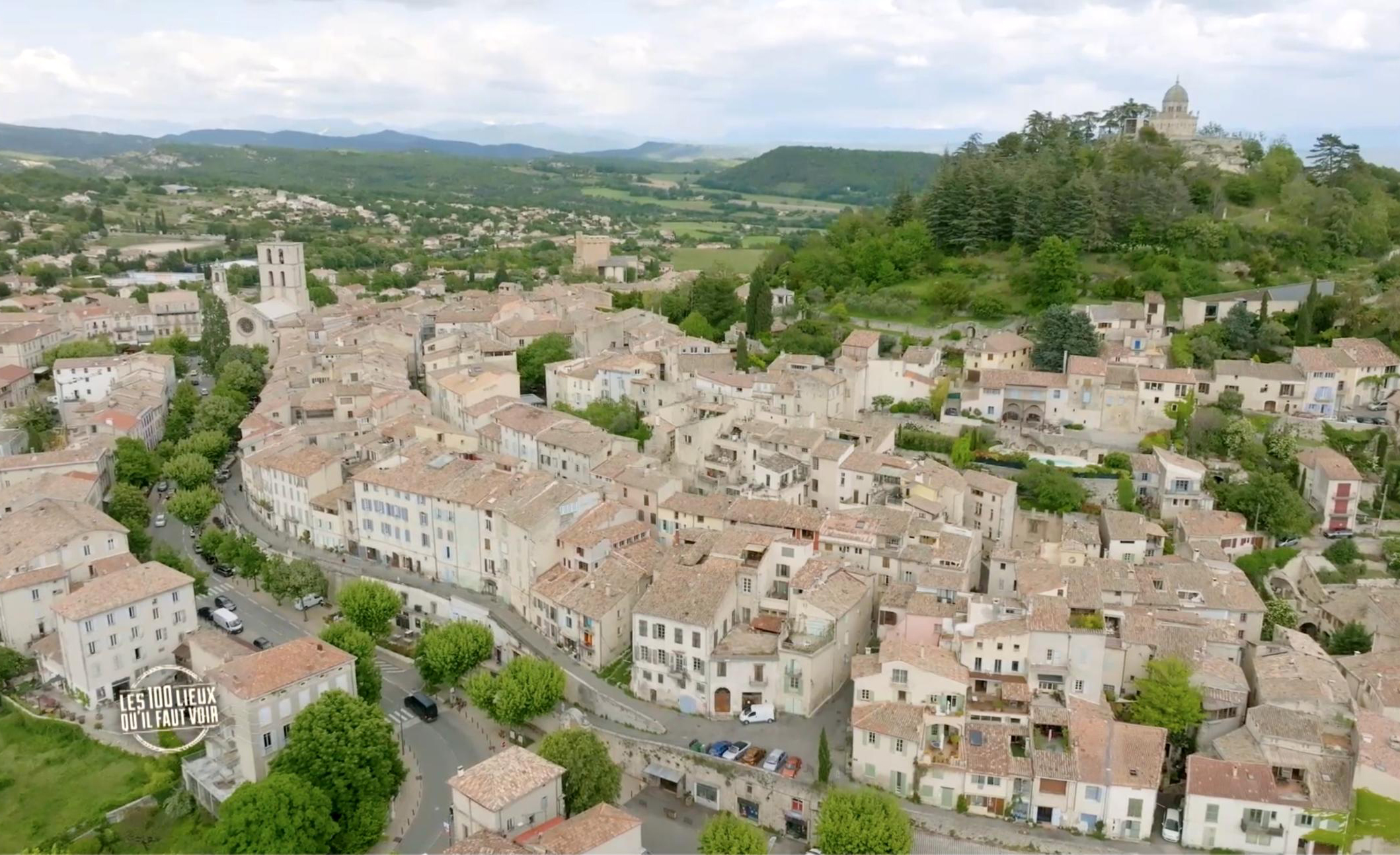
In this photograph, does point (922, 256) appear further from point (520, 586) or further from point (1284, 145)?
point (520, 586)

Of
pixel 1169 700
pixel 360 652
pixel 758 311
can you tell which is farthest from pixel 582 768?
pixel 758 311

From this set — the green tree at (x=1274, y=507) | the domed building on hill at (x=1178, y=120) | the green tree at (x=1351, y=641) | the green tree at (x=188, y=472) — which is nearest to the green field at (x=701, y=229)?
the domed building on hill at (x=1178, y=120)

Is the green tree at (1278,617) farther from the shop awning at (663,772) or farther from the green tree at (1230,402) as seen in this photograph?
the shop awning at (663,772)

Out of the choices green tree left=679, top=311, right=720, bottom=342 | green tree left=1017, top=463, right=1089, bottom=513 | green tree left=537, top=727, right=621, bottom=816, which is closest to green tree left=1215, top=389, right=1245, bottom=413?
green tree left=1017, top=463, right=1089, bottom=513

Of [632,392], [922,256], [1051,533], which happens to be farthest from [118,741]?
[922,256]

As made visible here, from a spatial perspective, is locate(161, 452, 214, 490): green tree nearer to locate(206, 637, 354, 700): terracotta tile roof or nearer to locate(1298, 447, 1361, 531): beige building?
locate(206, 637, 354, 700): terracotta tile roof

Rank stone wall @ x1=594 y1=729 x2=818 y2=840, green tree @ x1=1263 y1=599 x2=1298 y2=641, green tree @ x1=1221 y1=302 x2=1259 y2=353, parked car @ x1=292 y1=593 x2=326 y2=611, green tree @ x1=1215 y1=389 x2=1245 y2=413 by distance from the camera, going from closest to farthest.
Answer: stone wall @ x1=594 y1=729 x2=818 y2=840 → green tree @ x1=1263 y1=599 x2=1298 y2=641 → parked car @ x1=292 y1=593 x2=326 y2=611 → green tree @ x1=1215 y1=389 x2=1245 y2=413 → green tree @ x1=1221 y1=302 x2=1259 y2=353

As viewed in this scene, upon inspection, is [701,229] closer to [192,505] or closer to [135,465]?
[135,465]
